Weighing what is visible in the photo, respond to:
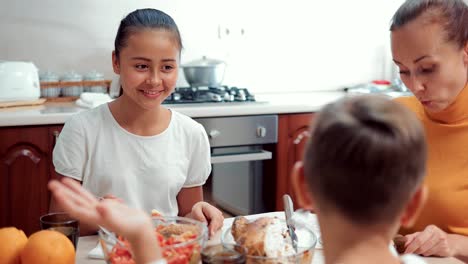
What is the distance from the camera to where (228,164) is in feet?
9.27

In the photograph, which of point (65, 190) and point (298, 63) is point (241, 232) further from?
point (298, 63)

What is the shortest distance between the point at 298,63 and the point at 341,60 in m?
0.32

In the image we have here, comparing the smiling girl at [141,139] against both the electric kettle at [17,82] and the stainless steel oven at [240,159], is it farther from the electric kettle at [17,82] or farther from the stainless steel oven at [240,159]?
the electric kettle at [17,82]

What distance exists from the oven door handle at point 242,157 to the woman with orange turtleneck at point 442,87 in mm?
1325

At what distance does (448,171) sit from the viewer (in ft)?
4.89

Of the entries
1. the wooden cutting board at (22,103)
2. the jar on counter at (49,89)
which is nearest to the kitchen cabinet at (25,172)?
the wooden cutting board at (22,103)

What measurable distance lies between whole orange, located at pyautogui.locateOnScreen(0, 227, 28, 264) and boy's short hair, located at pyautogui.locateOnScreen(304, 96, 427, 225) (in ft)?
1.97

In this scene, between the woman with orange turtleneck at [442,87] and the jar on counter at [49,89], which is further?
the jar on counter at [49,89]

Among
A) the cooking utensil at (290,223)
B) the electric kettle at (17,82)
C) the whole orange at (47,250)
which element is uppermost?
the electric kettle at (17,82)

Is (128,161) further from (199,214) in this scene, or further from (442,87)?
(442,87)

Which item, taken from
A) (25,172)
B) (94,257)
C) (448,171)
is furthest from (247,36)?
(94,257)

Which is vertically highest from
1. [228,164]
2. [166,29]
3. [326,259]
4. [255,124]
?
[166,29]

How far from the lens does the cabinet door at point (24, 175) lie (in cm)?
245

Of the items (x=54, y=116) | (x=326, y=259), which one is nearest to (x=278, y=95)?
(x=54, y=116)
